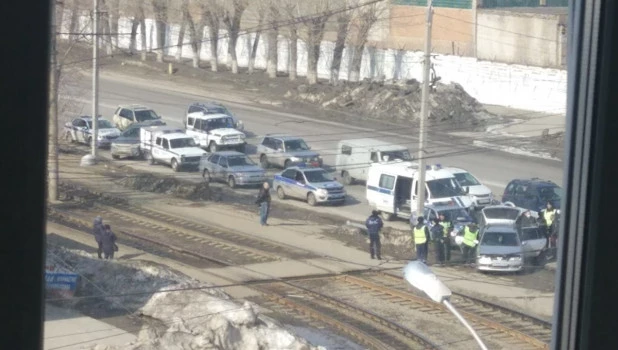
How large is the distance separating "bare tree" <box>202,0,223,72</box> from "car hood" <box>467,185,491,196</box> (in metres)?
2.15

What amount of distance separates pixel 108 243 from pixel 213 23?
1.32 meters

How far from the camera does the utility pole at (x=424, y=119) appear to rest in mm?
5672

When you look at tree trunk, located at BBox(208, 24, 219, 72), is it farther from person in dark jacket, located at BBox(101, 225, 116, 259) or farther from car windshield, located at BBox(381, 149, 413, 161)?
car windshield, located at BBox(381, 149, 413, 161)

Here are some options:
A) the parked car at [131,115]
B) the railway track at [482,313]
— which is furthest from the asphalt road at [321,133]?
the railway track at [482,313]

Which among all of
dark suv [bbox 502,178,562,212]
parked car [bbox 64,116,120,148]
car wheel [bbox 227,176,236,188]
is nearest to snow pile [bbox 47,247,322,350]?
parked car [bbox 64,116,120,148]

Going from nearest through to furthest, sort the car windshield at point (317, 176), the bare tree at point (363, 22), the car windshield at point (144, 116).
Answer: the car windshield at point (144, 116), the bare tree at point (363, 22), the car windshield at point (317, 176)

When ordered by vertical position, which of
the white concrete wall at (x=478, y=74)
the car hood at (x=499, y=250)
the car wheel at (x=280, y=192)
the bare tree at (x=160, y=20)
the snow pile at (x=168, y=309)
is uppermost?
the bare tree at (x=160, y=20)

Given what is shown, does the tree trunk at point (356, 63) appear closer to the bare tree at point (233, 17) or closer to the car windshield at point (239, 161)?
the car windshield at point (239, 161)

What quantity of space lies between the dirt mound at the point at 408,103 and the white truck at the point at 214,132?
42.3 inches

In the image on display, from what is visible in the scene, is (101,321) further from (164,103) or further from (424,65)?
(424,65)

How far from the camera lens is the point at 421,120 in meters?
6.35

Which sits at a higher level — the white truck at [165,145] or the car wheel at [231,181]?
the white truck at [165,145]

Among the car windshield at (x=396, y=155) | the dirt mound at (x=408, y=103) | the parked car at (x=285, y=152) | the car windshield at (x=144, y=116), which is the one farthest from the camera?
the dirt mound at (x=408, y=103)

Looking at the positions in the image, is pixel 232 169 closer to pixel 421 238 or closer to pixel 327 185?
pixel 327 185
